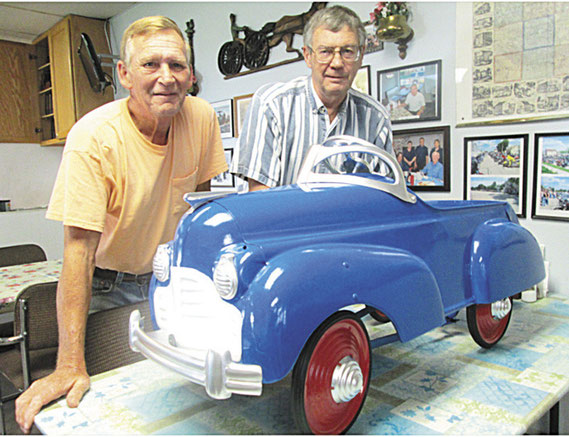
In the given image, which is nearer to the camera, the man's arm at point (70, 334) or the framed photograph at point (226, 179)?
the man's arm at point (70, 334)

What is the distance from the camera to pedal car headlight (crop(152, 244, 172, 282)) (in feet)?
2.35

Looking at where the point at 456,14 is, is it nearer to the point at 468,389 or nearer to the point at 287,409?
the point at 468,389

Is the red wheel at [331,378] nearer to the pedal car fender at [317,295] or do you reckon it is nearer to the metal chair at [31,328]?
the pedal car fender at [317,295]

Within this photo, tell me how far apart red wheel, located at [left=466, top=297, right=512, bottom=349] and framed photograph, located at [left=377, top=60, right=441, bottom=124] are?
0.98 meters

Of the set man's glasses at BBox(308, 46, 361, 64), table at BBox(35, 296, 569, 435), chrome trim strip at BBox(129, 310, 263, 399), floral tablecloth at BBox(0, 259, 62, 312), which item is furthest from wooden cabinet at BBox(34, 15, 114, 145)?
chrome trim strip at BBox(129, 310, 263, 399)

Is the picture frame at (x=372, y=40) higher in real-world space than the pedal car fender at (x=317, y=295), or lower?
higher

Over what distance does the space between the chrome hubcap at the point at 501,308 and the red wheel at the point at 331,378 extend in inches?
16.0

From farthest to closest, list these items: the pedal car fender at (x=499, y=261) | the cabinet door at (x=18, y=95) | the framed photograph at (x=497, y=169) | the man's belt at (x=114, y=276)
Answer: the cabinet door at (x=18, y=95), the framed photograph at (x=497, y=169), the man's belt at (x=114, y=276), the pedal car fender at (x=499, y=261)

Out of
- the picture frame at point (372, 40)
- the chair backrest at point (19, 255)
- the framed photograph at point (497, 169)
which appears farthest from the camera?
the chair backrest at point (19, 255)

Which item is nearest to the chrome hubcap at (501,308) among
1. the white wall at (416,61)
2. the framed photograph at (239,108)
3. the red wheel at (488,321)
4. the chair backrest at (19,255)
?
the red wheel at (488,321)

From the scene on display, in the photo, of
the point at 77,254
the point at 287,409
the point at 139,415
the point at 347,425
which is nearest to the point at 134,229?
the point at 77,254

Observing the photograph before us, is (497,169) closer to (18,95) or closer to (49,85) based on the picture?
(49,85)

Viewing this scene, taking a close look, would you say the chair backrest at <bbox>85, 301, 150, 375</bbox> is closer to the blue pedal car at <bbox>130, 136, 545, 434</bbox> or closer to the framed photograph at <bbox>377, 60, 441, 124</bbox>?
the blue pedal car at <bbox>130, 136, 545, 434</bbox>

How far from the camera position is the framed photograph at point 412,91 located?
177 centimetres
